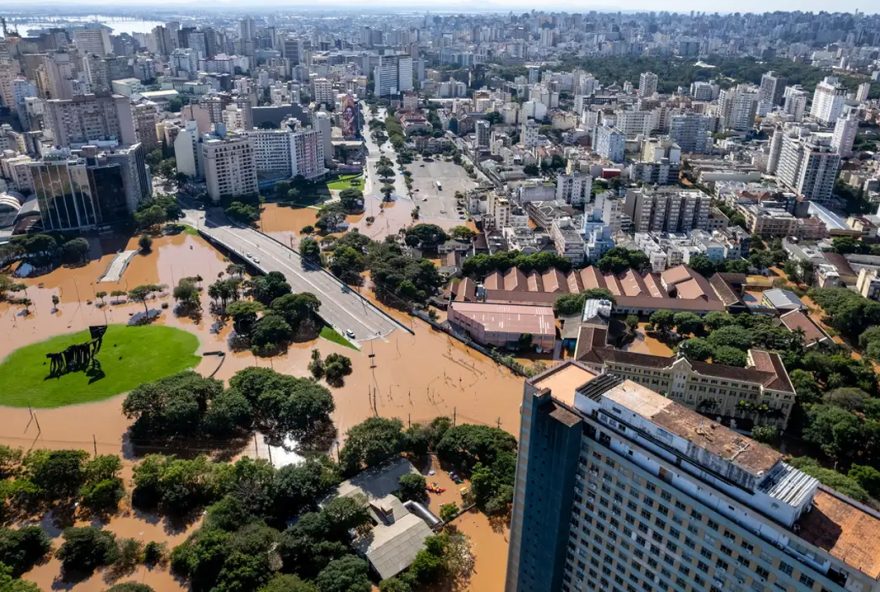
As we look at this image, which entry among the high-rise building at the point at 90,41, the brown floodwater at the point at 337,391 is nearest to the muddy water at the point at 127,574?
the brown floodwater at the point at 337,391

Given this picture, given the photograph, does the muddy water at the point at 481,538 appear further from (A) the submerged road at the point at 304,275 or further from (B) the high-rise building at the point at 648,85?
(B) the high-rise building at the point at 648,85

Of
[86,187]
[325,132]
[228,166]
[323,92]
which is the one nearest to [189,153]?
[228,166]

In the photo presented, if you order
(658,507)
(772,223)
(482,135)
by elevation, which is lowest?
(772,223)

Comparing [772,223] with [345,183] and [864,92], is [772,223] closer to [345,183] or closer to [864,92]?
[345,183]

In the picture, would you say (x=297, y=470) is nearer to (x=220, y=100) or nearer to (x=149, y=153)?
(x=149, y=153)

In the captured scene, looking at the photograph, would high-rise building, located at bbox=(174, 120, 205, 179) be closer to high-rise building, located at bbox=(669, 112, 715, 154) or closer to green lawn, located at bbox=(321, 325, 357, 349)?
green lawn, located at bbox=(321, 325, 357, 349)

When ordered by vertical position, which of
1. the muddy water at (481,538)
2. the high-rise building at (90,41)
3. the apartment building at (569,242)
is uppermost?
the high-rise building at (90,41)
